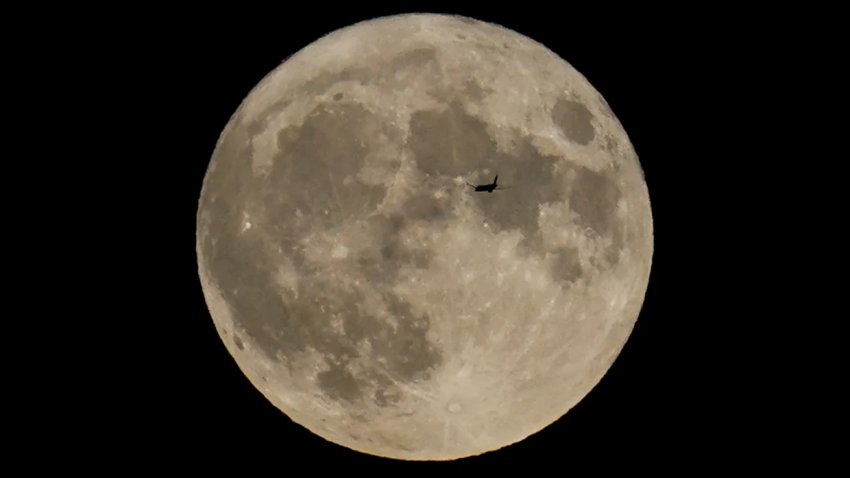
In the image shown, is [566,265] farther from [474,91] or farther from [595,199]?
[474,91]

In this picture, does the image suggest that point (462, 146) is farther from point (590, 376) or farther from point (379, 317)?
point (590, 376)

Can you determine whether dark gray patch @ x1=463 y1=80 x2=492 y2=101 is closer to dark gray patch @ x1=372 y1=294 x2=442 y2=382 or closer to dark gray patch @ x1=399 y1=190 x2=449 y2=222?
dark gray patch @ x1=399 y1=190 x2=449 y2=222

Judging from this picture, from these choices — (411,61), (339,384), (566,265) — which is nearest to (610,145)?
(566,265)

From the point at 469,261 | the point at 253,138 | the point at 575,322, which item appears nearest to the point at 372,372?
the point at 469,261

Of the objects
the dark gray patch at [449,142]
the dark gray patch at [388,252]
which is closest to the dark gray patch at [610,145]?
the dark gray patch at [449,142]

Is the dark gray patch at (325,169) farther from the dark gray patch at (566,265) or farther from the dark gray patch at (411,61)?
the dark gray patch at (566,265)

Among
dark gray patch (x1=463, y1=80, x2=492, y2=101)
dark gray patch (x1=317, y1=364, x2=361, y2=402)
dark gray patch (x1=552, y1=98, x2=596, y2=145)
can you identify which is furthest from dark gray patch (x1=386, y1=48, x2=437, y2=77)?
dark gray patch (x1=317, y1=364, x2=361, y2=402)
